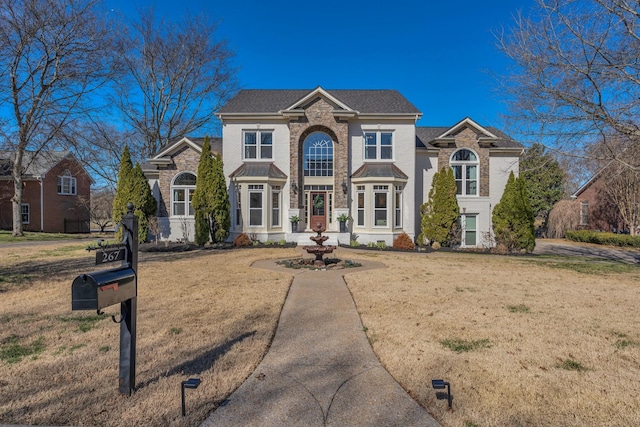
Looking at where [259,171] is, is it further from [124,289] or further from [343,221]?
[124,289]

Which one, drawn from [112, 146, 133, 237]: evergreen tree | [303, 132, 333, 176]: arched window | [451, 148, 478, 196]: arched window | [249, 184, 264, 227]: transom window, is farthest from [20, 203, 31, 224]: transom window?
[451, 148, 478, 196]: arched window

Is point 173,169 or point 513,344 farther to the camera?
point 173,169

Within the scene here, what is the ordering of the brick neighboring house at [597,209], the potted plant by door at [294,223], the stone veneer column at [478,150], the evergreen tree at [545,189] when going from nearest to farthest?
the potted plant by door at [294,223]
the stone veneer column at [478,150]
the brick neighboring house at [597,209]
the evergreen tree at [545,189]

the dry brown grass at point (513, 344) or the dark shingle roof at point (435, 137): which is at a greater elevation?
the dark shingle roof at point (435, 137)

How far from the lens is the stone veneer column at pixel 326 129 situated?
1878 centimetres

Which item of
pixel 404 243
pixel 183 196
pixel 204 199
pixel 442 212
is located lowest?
pixel 404 243

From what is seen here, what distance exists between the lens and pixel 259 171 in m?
18.5

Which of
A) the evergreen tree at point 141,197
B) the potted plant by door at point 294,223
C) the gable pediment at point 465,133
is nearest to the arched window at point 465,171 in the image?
the gable pediment at point 465,133

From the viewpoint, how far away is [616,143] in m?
10.8

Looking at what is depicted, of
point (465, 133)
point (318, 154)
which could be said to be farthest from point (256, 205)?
point (465, 133)

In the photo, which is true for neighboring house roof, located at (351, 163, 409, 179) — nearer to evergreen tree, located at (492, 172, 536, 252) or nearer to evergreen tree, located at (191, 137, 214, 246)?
evergreen tree, located at (492, 172, 536, 252)

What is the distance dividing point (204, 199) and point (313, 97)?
800 cm

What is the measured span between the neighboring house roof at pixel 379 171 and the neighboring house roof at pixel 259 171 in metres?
4.19

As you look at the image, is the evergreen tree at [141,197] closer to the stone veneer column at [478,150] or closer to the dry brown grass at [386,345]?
the dry brown grass at [386,345]
